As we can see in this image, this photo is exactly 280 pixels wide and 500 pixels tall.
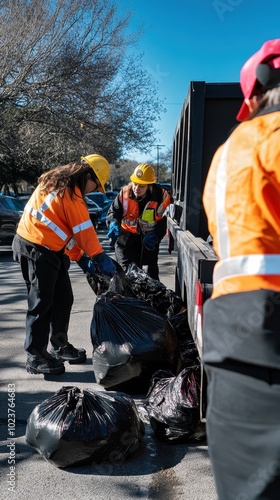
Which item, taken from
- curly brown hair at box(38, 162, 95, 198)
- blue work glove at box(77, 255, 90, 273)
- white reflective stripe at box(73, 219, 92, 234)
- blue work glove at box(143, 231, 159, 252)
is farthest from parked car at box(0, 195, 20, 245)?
white reflective stripe at box(73, 219, 92, 234)

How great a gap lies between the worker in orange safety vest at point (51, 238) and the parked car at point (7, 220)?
844 cm

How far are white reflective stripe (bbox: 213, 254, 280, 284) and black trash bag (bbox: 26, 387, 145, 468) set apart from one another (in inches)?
72.3

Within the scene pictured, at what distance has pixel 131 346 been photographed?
366 cm

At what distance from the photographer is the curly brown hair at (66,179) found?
13.4 feet

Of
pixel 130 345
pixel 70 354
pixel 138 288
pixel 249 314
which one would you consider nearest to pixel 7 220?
pixel 138 288

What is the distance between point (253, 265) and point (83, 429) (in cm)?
190

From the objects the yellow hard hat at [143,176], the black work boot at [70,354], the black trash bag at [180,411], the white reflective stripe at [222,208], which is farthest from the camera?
the yellow hard hat at [143,176]

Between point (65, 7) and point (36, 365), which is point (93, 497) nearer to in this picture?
point (36, 365)

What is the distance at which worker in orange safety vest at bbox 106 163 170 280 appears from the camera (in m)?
6.03

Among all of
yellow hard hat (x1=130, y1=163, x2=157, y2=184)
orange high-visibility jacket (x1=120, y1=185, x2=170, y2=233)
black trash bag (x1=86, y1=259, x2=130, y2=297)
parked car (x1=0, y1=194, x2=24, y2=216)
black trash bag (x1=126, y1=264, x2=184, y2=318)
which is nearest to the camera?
black trash bag (x1=86, y1=259, x2=130, y2=297)

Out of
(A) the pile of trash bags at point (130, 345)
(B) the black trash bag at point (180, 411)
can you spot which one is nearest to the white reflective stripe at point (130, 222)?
(A) the pile of trash bags at point (130, 345)

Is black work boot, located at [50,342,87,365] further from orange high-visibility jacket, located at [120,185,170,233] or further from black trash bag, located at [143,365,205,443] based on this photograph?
orange high-visibility jacket, located at [120,185,170,233]

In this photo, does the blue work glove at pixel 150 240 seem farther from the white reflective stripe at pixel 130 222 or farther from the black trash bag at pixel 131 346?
the black trash bag at pixel 131 346

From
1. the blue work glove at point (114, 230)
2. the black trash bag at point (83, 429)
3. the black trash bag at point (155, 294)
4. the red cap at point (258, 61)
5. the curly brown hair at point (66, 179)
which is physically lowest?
the black trash bag at point (83, 429)
